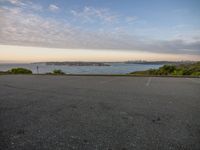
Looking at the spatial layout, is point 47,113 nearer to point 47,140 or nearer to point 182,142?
point 47,140

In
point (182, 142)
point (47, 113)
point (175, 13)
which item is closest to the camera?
point (182, 142)

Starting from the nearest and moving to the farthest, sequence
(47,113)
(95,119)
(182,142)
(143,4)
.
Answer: (182,142), (95,119), (47,113), (143,4)

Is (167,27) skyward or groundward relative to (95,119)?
skyward

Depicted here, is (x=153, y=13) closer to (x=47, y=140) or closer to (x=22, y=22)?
(x=22, y=22)

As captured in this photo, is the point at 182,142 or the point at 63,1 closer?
the point at 182,142

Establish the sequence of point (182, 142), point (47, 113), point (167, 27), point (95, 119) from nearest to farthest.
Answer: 1. point (182, 142)
2. point (95, 119)
3. point (47, 113)
4. point (167, 27)

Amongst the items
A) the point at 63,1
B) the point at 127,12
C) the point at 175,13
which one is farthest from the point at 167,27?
the point at 63,1

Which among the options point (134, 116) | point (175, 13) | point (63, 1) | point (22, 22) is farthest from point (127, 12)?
point (134, 116)

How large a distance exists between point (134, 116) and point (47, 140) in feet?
7.18

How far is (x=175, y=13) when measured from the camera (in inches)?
551

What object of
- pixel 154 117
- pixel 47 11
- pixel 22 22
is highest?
pixel 47 11

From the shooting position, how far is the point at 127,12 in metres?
16.0

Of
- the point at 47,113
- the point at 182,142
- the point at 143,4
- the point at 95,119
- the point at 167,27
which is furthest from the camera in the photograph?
the point at 167,27

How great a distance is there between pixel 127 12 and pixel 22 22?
10.2 m
